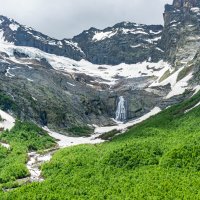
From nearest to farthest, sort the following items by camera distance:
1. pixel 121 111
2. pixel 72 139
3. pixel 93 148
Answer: pixel 93 148, pixel 72 139, pixel 121 111

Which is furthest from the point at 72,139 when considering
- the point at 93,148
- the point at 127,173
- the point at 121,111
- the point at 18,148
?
the point at 127,173

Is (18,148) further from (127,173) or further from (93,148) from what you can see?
(127,173)

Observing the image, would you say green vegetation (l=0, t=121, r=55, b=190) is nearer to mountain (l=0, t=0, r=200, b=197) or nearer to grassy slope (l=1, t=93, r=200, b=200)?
mountain (l=0, t=0, r=200, b=197)

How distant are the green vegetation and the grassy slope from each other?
Result: 3776 millimetres

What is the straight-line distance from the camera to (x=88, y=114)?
461 feet

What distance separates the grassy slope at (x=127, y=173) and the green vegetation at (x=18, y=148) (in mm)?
3776

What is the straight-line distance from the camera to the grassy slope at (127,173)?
40275mm

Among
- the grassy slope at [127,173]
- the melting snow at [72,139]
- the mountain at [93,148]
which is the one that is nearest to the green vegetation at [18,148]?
the mountain at [93,148]

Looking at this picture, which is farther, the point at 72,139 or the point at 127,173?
the point at 72,139

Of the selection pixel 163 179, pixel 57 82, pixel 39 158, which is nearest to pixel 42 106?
pixel 57 82

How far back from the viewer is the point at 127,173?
4753 cm

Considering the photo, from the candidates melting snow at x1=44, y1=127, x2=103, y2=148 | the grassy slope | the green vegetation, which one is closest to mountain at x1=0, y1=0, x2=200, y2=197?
the grassy slope

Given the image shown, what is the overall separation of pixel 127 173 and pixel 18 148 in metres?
30.5

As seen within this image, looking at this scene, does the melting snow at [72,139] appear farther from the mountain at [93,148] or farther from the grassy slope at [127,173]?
the grassy slope at [127,173]
